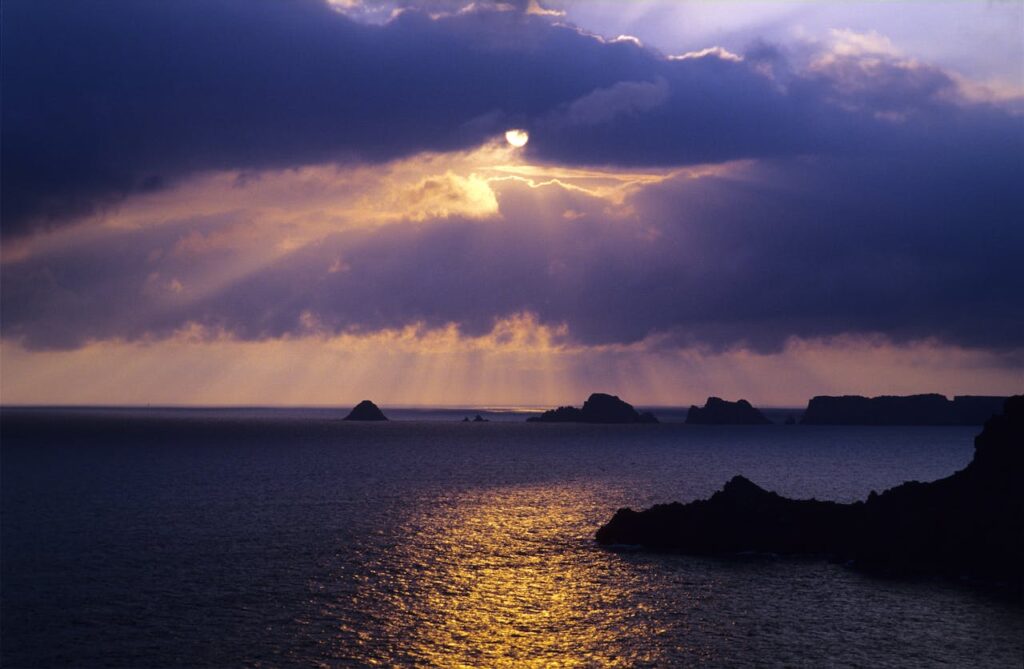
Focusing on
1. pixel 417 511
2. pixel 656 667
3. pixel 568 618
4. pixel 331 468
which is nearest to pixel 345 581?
pixel 568 618

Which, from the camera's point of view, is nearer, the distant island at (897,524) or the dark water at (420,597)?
the dark water at (420,597)

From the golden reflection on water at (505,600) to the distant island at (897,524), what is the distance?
396 inches

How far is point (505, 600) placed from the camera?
56.9 m

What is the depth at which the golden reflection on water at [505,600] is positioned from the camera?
46.2 meters

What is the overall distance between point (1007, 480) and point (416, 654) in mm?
51957

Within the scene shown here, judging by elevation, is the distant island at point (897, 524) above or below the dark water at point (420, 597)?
above

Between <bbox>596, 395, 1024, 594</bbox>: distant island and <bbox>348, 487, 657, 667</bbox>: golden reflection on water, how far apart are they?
10.0 metres

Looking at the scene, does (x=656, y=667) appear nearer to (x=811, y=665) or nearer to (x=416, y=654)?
(x=811, y=665)

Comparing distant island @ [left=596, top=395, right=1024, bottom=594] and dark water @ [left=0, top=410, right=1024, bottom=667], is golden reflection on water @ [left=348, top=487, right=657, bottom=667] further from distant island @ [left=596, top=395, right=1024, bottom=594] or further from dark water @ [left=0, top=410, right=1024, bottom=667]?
distant island @ [left=596, top=395, right=1024, bottom=594]

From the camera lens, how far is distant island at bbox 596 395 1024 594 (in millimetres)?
66688

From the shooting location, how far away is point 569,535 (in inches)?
3337

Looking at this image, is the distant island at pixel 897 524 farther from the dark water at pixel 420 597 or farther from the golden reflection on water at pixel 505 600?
the golden reflection on water at pixel 505 600

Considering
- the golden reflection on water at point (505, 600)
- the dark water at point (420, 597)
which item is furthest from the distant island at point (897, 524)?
the golden reflection on water at point (505, 600)

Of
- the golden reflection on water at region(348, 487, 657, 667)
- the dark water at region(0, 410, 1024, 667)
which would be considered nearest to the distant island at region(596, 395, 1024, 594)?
the dark water at region(0, 410, 1024, 667)
